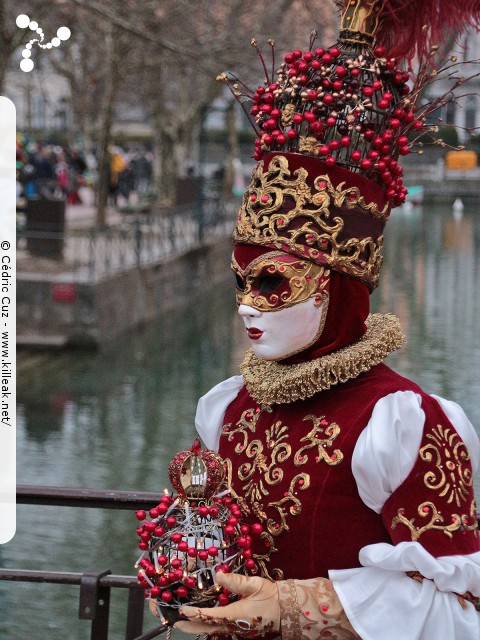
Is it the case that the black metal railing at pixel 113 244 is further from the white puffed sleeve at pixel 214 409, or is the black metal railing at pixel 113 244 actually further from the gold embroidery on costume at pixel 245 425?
the gold embroidery on costume at pixel 245 425

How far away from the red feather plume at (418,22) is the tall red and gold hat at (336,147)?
3.0 inches

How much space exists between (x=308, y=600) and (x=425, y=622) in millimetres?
248

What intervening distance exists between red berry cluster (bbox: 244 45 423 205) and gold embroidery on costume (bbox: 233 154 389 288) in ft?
0.16

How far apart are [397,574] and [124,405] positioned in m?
8.54

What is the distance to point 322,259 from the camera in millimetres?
2510

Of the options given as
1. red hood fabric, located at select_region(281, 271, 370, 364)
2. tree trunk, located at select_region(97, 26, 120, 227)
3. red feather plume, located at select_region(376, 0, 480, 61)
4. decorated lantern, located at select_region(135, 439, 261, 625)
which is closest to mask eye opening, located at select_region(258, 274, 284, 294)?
red hood fabric, located at select_region(281, 271, 370, 364)

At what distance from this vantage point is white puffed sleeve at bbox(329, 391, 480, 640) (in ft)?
7.59

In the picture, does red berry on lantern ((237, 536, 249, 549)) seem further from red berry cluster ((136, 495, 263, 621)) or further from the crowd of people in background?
the crowd of people in background

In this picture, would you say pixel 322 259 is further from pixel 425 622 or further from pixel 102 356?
pixel 102 356

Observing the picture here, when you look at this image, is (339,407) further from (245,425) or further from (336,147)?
(336,147)

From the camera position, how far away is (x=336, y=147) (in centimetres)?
247

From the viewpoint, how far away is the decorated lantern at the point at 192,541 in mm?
2301

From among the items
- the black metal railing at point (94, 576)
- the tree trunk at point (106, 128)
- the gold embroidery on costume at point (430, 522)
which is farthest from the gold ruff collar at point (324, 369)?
the tree trunk at point (106, 128)

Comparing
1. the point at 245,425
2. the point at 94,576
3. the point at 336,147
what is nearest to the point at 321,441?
the point at 245,425
